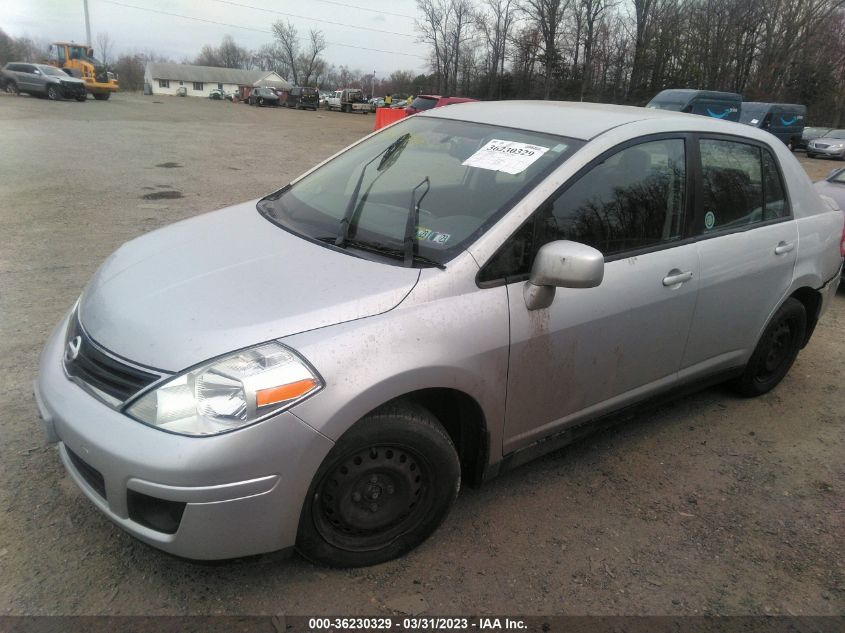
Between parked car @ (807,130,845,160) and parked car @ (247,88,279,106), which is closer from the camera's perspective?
parked car @ (807,130,845,160)

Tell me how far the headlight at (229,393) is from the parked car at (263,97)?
159 feet

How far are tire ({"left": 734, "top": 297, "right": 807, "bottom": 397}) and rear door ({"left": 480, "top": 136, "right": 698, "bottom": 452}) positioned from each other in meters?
0.94

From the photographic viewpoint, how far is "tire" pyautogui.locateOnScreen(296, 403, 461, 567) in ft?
7.04

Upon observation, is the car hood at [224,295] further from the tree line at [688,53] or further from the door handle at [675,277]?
the tree line at [688,53]

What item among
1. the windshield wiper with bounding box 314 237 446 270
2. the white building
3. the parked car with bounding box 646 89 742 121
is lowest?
the windshield wiper with bounding box 314 237 446 270

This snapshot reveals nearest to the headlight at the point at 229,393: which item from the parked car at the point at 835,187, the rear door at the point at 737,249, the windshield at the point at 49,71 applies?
the rear door at the point at 737,249

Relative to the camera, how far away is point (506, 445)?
104 inches

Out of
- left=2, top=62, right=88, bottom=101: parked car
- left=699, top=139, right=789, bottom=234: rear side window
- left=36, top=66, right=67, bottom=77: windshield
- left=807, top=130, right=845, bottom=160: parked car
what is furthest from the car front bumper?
left=36, top=66, right=67, bottom=77: windshield

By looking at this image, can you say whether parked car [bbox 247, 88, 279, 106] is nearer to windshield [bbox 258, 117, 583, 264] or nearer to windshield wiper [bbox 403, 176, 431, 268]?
windshield [bbox 258, 117, 583, 264]

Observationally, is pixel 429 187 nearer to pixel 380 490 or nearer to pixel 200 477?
pixel 380 490

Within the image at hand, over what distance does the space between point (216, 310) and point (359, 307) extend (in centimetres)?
49

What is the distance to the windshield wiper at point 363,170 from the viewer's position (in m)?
2.70

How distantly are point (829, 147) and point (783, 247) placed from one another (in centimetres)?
2676

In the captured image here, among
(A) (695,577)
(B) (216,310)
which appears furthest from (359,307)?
(A) (695,577)
